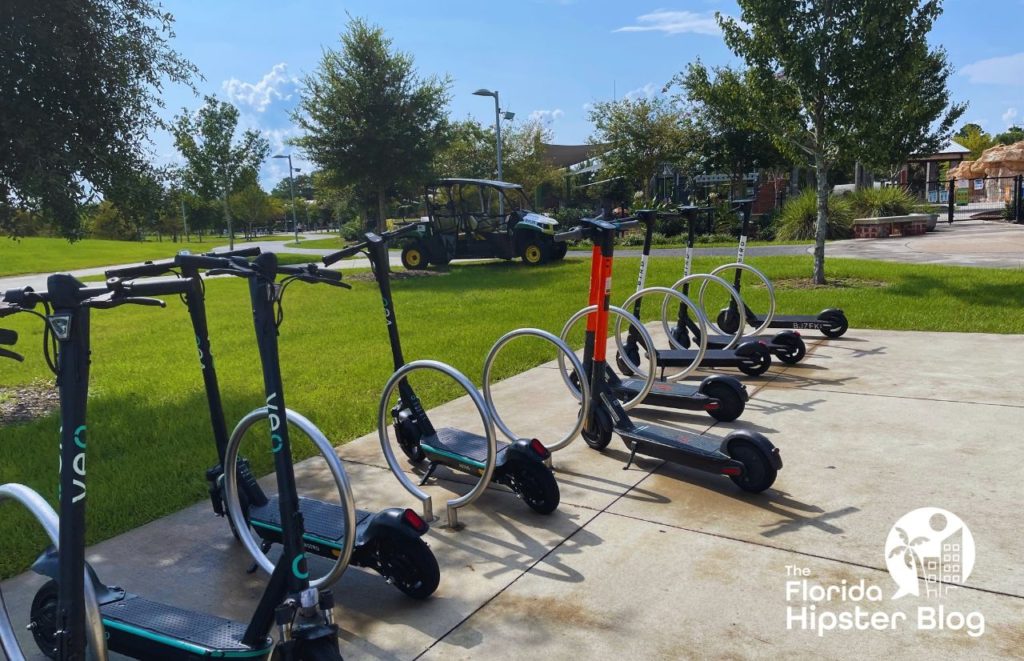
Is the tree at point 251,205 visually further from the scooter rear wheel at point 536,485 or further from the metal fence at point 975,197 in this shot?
the scooter rear wheel at point 536,485

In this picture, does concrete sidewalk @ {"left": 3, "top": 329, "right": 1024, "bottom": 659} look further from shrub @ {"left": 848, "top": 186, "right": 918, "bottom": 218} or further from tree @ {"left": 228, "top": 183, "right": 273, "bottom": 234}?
tree @ {"left": 228, "top": 183, "right": 273, "bottom": 234}

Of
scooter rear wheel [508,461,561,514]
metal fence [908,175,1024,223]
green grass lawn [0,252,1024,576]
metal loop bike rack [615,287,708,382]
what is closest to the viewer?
scooter rear wheel [508,461,561,514]

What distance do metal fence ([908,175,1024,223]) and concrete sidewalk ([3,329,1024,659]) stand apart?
78.6 ft

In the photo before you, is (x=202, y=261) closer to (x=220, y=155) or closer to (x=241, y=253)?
(x=241, y=253)

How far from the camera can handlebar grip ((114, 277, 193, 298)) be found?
2.14 metres

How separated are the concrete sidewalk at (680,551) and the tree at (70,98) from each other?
3.63 meters

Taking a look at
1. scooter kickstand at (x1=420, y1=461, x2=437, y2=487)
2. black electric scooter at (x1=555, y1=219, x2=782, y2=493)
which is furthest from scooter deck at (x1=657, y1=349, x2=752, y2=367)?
scooter kickstand at (x1=420, y1=461, x2=437, y2=487)

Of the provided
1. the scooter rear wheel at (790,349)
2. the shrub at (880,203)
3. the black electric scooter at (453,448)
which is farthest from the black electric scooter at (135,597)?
the shrub at (880,203)

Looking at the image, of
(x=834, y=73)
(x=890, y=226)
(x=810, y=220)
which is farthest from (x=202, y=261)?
(x=890, y=226)

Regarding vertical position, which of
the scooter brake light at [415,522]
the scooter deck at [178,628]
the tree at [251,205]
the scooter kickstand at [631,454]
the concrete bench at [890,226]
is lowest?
the scooter kickstand at [631,454]

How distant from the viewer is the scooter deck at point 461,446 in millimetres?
3986

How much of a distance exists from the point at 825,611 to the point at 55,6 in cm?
688

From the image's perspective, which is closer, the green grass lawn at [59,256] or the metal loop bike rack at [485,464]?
the metal loop bike rack at [485,464]

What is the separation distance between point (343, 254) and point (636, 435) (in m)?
2.10
